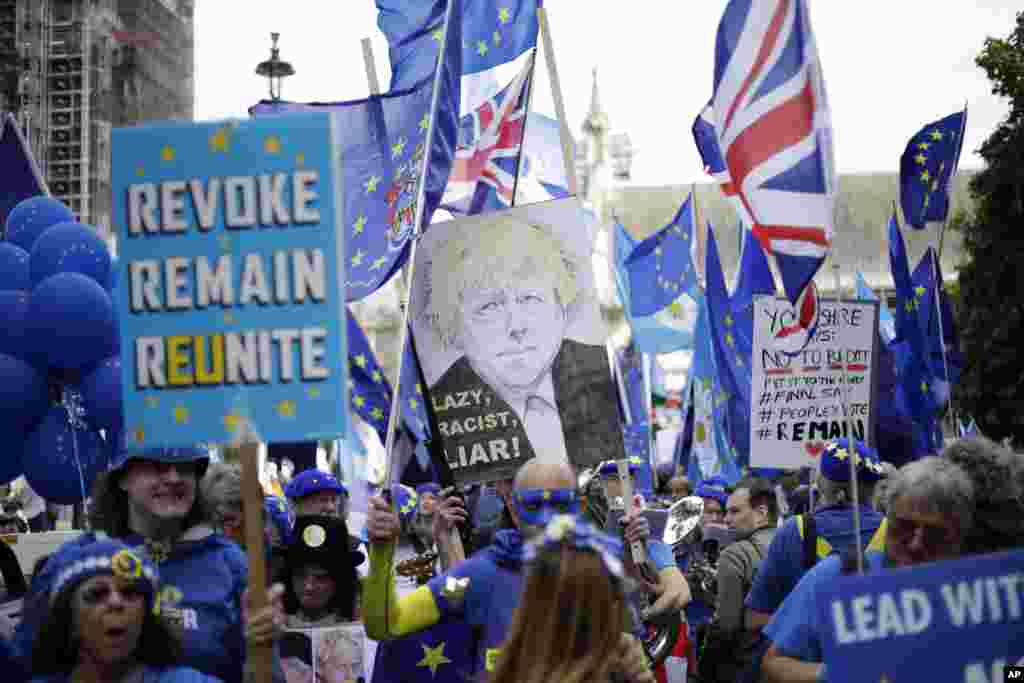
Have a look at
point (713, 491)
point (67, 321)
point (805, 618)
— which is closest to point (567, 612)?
point (805, 618)

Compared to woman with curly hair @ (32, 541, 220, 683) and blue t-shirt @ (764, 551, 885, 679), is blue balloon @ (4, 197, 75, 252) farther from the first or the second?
blue t-shirt @ (764, 551, 885, 679)

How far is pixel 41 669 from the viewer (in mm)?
3588

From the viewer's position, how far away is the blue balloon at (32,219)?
852cm

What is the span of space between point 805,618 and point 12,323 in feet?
17.5

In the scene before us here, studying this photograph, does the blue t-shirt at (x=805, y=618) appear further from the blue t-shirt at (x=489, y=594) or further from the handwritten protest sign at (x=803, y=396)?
the handwritten protest sign at (x=803, y=396)

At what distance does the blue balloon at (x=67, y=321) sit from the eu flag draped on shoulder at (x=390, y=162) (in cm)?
135

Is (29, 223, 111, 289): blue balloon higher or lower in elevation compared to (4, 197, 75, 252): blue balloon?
lower

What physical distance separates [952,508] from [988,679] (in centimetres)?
46

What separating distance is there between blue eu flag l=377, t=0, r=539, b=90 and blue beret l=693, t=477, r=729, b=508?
325 cm

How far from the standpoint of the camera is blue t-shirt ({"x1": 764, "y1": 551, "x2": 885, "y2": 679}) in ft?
13.0

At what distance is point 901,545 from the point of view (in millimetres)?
3807

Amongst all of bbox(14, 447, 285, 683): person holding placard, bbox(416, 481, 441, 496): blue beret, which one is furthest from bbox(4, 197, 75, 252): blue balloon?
bbox(14, 447, 285, 683): person holding placard

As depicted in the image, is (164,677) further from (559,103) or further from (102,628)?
(559,103)

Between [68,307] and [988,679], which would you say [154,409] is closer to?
[988,679]
